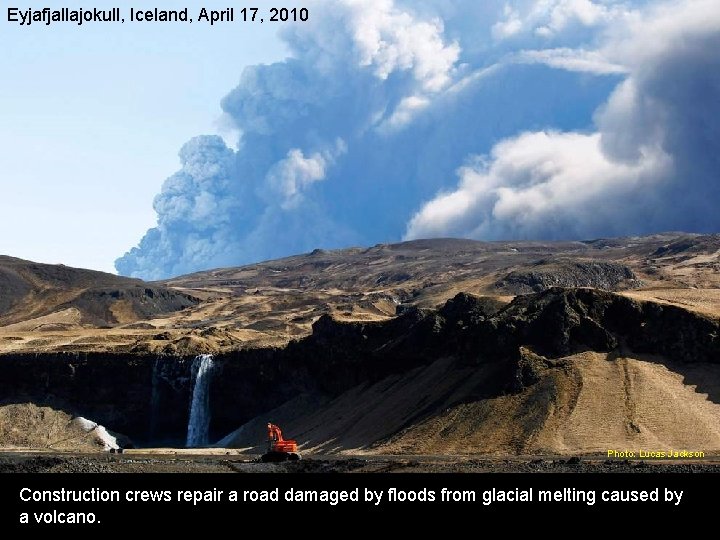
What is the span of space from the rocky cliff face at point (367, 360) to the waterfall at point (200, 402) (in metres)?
1.01

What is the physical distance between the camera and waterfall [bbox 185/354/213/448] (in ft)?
446

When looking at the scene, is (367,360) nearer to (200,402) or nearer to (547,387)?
(200,402)

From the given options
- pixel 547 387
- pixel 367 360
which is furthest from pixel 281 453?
pixel 367 360

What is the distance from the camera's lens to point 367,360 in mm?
121438

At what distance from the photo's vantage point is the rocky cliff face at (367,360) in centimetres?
9644

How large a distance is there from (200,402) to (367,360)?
2949cm

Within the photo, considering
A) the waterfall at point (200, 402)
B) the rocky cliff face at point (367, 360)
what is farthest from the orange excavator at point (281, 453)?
the waterfall at point (200, 402)

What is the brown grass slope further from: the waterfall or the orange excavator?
the waterfall
